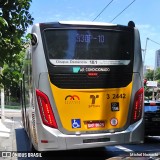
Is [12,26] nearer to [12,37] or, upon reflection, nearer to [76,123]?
[12,37]

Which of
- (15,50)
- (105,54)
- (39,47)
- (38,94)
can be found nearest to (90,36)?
(105,54)

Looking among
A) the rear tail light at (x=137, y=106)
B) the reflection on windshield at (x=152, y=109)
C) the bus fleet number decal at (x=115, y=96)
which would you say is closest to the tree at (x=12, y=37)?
the bus fleet number decal at (x=115, y=96)

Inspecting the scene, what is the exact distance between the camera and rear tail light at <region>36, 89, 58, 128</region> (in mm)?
8609

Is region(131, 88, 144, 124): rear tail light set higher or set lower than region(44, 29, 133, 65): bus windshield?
lower

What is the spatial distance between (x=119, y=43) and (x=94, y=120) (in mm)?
1894

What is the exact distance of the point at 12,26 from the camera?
604 centimetres

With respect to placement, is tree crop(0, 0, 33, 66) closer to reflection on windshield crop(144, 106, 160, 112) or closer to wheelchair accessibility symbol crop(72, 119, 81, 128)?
wheelchair accessibility symbol crop(72, 119, 81, 128)

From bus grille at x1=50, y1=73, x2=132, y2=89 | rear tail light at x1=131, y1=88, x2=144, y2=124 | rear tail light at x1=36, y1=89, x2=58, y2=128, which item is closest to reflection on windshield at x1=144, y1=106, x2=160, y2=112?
rear tail light at x1=131, y1=88, x2=144, y2=124

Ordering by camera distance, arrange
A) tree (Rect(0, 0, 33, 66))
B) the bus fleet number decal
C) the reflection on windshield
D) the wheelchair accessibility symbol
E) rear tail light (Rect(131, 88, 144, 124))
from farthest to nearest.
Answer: the reflection on windshield < rear tail light (Rect(131, 88, 144, 124)) < the bus fleet number decal < the wheelchair accessibility symbol < tree (Rect(0, 0, 33, 66))

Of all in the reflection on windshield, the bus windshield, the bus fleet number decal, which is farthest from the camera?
the reflection on windshield

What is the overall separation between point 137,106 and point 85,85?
1374 mm

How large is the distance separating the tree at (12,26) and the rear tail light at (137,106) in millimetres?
3899

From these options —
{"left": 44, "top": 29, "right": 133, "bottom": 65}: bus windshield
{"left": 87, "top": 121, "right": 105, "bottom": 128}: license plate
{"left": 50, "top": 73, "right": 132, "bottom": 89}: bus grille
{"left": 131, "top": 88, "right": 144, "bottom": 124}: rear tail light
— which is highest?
{"left": 44, "top": 29, "right": 133, "bottom": 65}: bus windshield

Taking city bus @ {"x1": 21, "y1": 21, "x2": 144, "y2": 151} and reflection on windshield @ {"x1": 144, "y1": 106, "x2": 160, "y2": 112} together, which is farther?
reflection on windshield @ {"x1": 144, "y1": 106, "x2": 160, "y2": 112}
